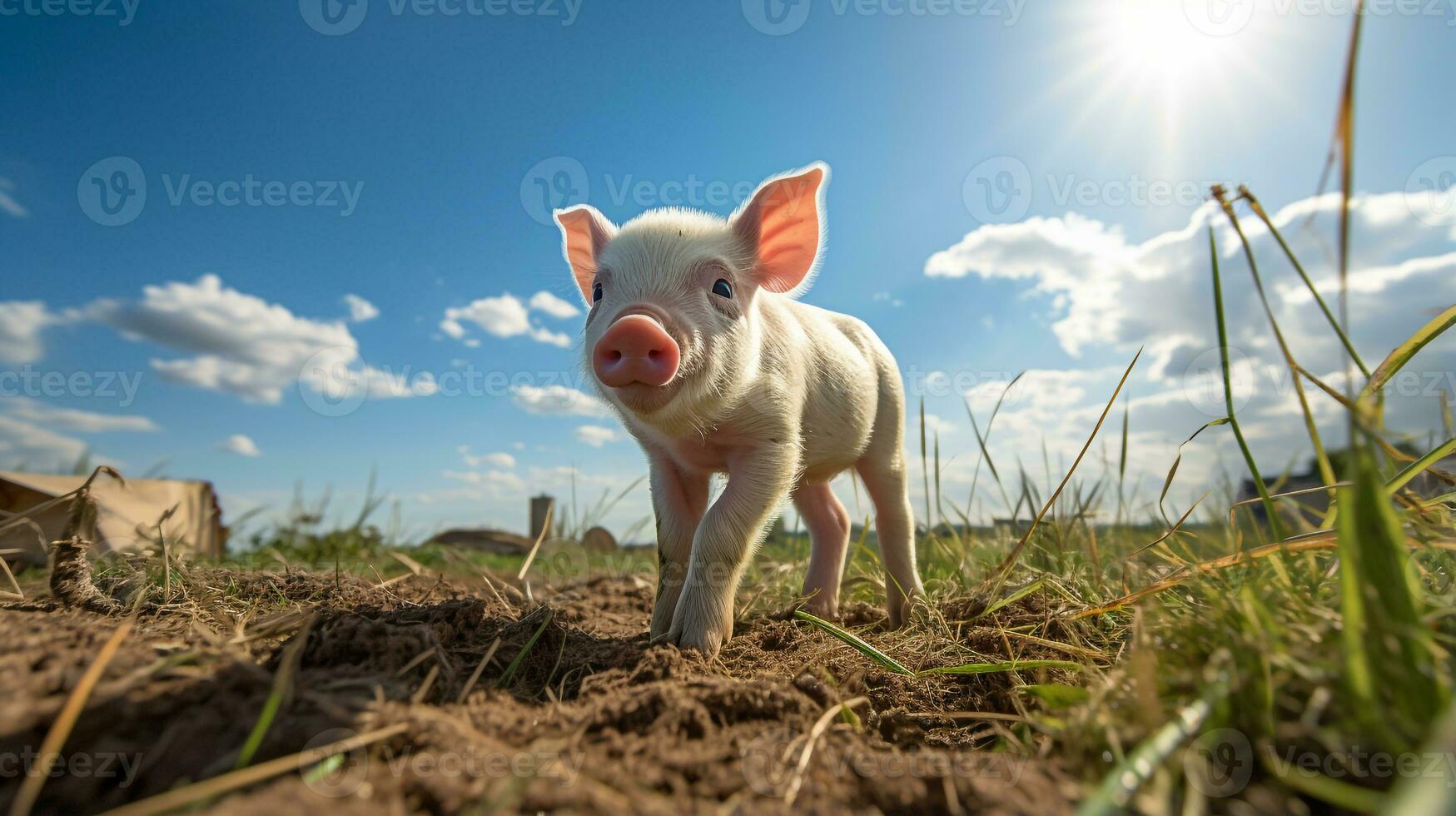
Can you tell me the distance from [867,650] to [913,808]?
105 cm

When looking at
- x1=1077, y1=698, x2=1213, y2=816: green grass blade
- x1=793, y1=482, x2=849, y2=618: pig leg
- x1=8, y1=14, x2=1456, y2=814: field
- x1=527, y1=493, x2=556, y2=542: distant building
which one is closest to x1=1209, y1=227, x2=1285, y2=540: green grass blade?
x1=8, y1=14, x2=1456, y2=814: field

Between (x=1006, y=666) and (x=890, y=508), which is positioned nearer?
(x=1006, y=666)

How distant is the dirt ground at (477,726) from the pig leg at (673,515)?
878 mm

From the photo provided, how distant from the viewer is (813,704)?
2.06m

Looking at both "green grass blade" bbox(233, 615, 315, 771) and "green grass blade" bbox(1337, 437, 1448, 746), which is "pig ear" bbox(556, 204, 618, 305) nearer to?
"green grass blade" bbox(233, 615, 315, 771)

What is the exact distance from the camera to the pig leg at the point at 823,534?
459cm

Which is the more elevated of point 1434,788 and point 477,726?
point 1434,788

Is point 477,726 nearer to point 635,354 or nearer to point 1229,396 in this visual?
point 635,354

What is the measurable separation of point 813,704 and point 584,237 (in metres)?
3.07

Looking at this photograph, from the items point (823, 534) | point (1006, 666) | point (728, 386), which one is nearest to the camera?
point (1006, 666)

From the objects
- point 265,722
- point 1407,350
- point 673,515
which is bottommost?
point 265,722

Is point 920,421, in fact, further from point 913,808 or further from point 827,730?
point 913,808

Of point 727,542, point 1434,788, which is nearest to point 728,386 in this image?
point 727,542

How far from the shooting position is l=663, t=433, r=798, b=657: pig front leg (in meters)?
3.06
